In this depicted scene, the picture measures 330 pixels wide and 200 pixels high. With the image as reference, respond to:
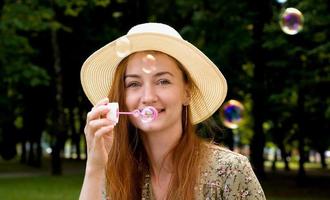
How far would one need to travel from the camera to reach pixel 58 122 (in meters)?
23.8

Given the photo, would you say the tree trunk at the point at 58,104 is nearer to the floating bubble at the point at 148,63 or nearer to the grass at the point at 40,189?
the grass at the point at 40,189

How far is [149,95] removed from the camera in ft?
7.88

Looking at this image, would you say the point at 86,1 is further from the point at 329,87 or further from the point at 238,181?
the point at 238,181

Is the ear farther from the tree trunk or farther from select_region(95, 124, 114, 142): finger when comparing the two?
the tree trunk

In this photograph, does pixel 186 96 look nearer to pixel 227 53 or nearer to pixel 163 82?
pixel 163 82

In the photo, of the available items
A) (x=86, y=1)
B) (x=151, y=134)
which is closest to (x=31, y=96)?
(x=86, y=1)

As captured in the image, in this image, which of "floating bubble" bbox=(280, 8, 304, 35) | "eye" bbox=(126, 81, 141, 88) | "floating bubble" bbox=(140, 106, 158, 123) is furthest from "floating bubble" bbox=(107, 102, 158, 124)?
"floating bubble" bbox=(280, 8, 304, 35)

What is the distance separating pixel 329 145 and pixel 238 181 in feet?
67.8

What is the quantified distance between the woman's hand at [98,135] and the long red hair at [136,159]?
0.12 metres

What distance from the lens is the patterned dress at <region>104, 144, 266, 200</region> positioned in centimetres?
234

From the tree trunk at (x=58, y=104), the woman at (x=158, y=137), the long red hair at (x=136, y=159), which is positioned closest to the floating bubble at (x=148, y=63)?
the woman at (x=158, y=137)

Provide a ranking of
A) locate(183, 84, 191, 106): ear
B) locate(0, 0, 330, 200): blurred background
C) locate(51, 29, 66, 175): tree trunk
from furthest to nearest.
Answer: locate(51, 29, 66, 175): tree trunk < locate(0, 0, 330, 200): blurred background < locate(183, 84, 191, 106): ear

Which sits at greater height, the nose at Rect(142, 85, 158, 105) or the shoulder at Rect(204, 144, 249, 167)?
the nose at Rect(142, 85, 158, 105)

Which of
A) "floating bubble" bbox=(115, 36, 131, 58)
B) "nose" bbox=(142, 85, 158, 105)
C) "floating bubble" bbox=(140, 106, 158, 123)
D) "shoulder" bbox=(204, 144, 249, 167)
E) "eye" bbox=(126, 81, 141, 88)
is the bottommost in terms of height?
"shoulder" bbox=(204, 144, 249, 167)
